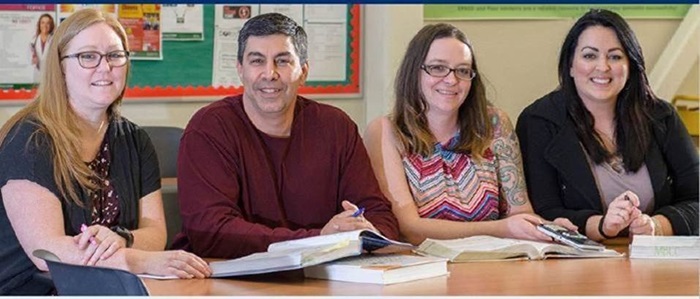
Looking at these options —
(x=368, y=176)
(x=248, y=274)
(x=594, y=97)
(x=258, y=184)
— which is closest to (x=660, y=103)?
(x=594, y=97)

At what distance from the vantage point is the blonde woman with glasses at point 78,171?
101 inches

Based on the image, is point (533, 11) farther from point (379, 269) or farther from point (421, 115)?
point (379, 269)

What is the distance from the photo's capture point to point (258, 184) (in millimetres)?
2904

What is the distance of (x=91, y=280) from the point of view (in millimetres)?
2182

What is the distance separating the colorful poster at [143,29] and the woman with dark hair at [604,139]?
174 cm

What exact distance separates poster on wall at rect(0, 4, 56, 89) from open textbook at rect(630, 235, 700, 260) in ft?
7.98

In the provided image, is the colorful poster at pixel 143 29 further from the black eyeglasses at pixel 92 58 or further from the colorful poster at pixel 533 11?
the black eyeglasses at pixel 92 58

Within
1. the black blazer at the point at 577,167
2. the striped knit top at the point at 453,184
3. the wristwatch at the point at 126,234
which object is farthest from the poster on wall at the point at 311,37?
the wristwatch at the point at 126,234

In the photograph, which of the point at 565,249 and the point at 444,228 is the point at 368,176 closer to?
the point at 444,228

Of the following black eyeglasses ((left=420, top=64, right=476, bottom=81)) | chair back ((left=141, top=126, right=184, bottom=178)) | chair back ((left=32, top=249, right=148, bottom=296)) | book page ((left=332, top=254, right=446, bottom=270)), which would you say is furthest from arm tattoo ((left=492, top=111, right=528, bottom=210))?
chair back ((left=32, top=249, right=148, bottom=296))

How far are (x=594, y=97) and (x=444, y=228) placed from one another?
0.62 metres

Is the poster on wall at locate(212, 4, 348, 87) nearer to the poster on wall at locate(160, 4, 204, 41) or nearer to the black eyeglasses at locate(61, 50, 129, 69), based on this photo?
the poster on wall at locate(160, 4, 204, 41)

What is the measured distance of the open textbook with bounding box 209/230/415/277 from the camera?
2.29 m

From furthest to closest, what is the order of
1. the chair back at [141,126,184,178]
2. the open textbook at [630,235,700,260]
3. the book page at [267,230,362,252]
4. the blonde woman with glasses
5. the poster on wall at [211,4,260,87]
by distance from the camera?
the poster on wall at [211,4,260,87]
the chair back at [141,126,184,178]
the open textbook at [630,235,700,260]
the blonde woman with glasses
the book page at [267,230,362,252]
